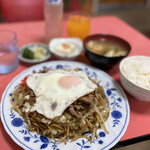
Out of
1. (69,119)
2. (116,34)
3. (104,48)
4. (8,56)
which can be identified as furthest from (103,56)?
(116,34)

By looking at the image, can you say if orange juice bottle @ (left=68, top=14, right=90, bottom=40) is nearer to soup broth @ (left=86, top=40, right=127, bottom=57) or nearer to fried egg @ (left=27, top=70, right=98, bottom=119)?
soup broth @ (left=86, top=40, right=127, bottom=57)

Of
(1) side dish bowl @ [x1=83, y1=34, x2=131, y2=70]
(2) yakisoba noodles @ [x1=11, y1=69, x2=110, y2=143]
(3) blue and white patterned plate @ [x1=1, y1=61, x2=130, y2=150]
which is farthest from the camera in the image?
(1) side dish bowl @ [x1=83, y1=34, x2=131, y2=70]

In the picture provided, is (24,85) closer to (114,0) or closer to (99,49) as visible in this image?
(99,49)

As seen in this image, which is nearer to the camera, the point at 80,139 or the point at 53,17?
the point at 80,139

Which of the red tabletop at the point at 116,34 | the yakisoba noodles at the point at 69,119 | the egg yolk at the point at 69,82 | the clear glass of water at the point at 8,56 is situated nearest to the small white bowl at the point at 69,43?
the red tabletop at the point at 116,34

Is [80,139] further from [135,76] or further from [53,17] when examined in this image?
[53,17]

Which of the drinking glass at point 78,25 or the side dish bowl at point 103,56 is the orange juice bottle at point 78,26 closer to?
the drinking glass at point 78,25

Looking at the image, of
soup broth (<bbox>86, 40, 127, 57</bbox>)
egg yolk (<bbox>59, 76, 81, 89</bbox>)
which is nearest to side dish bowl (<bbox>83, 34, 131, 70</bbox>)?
soup broth (<bbox>86, 40, 127, 57</bbox>)

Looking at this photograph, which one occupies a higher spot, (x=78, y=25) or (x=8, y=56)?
(x=78, y=25)
